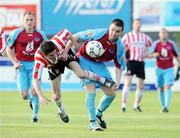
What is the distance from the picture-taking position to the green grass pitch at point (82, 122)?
13266 millimetres

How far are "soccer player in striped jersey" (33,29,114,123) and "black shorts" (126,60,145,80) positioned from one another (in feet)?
19.5

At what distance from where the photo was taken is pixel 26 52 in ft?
53.4

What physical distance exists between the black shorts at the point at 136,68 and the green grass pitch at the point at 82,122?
928mm

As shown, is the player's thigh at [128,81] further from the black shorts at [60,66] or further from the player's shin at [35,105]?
the black shorts at [60,66]

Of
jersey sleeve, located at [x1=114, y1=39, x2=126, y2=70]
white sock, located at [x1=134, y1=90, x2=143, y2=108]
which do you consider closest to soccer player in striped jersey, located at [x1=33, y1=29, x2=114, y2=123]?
jersey sleeve, located at [x1=114, y1=39, x2=126, y2=70]

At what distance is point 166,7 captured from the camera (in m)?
33.4

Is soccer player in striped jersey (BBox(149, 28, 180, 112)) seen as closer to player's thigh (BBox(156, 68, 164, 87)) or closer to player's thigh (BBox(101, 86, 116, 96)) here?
player's thigh (BBox(156, 68, 164, 87))

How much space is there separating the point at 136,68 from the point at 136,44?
0.66 meters

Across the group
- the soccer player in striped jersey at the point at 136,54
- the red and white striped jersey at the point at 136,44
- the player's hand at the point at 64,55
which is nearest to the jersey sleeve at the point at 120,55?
the player's hand at the point at 64,55

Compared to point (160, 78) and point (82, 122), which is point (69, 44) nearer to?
point (82, 122)

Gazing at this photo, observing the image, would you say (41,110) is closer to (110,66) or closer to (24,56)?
(24,56)

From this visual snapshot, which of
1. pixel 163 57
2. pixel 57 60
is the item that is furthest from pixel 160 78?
pixel 57 60

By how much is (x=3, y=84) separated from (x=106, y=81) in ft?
53.8

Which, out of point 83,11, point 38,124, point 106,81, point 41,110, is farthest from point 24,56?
point 83,11
